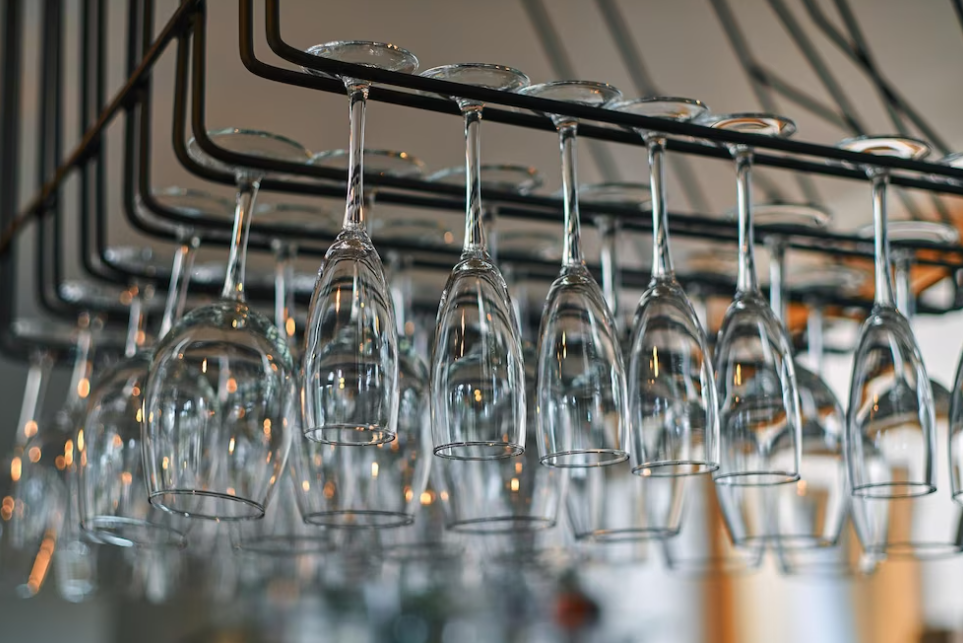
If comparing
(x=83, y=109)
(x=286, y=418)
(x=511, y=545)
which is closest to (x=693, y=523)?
(x=511, y=545)

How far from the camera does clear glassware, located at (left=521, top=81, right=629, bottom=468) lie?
0.68 meters

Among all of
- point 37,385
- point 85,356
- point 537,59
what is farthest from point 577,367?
point 537,59

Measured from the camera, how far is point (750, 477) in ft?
2.81

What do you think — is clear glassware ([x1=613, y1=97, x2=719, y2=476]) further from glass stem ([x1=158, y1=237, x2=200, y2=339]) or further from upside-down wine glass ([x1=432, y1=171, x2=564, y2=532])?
glass stem ([x1=158, y1=237, x2=200, y2=339])

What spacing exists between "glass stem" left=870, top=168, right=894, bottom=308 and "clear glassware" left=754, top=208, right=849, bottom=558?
124 millimetres

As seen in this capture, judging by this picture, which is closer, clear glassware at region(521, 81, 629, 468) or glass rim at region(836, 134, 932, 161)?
clear glassware at region(521, 81, 629, 468)

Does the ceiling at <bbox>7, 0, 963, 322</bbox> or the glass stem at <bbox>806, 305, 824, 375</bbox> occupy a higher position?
the ceiling at <bbox>7, 0, 963, 322</bbox>

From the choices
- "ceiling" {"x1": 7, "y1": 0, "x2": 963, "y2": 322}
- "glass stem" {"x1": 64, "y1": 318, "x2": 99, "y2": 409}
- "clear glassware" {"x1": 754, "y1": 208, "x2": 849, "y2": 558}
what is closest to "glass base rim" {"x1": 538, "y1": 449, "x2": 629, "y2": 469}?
"clear glassware" {"x1": 754, "y1": 208, "x2": 849, "y2": 558}

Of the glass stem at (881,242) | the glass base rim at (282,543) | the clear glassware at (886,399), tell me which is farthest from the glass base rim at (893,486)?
the glass base rim at (282,543)

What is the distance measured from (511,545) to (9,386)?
2650mm

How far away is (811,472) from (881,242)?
26 cm

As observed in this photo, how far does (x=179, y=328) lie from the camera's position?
0.77 meters

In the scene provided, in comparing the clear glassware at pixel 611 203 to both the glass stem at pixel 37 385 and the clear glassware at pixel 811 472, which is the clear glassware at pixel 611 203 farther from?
the glass stem at pixel 37 385

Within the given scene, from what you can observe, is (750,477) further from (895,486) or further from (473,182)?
(473,182)
